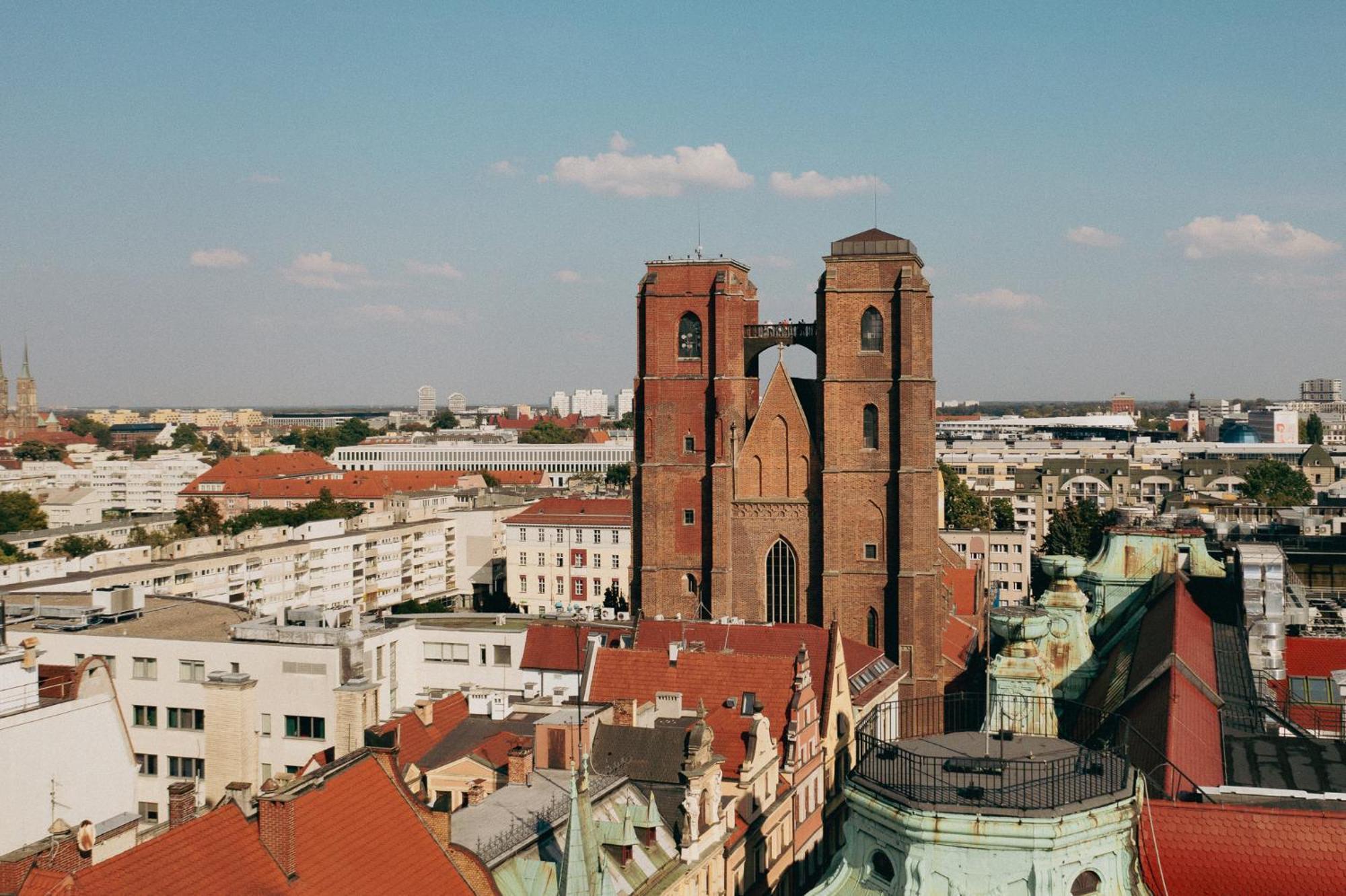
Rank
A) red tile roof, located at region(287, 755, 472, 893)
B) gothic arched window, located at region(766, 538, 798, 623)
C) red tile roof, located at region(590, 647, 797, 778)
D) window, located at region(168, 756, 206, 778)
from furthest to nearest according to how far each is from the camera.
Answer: gothic arched window, located at region(766, 538, 798, 623), red tile roof, located at region(590, 647, 797, 778), window, located at region(168, 756, 206, 778), red tile roof, located at region(287, 755, 472, 893)

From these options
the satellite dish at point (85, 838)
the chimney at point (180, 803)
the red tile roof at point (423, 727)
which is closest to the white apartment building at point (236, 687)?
the red tile roof at point (423, 727)

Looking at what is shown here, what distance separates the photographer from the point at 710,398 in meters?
65.2

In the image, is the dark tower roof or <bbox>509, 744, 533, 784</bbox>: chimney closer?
<bbox>509, 744, 533, 784</bbox>: chimney

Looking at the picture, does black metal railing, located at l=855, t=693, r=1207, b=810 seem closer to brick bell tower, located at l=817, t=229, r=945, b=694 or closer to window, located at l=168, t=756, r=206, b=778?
window, located at l=168, t=756, r=206, b=778

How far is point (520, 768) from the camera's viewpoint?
94.5ft

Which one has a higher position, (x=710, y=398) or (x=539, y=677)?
(x=710, y=398)

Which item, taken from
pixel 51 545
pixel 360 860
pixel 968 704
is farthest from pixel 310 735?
pixel 51 545

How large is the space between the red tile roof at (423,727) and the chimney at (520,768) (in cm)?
483

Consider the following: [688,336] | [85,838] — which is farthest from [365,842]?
[688,336]

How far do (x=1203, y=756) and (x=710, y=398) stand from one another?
42516mm

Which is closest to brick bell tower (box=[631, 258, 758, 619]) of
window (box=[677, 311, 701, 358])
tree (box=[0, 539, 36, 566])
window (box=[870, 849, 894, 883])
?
window (box=[677, 311, 701, 358])

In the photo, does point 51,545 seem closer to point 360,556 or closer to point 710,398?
point 360,556

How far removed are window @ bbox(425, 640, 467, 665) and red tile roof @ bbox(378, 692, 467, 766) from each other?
10.7 m

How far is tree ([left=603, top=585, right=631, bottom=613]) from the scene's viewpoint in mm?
87912
